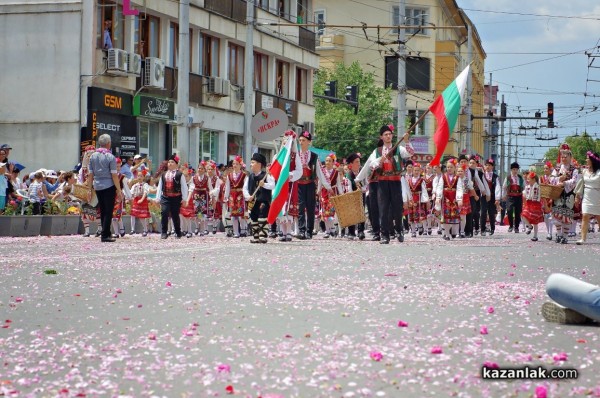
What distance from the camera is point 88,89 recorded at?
1373 inches

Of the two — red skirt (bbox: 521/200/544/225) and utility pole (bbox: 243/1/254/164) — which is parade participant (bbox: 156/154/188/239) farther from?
utility pole (bbox: 243/1/254/164)

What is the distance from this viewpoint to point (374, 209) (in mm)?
23641

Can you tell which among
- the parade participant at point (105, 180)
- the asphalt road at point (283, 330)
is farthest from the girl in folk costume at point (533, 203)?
the asphalt road at point (283, 330)

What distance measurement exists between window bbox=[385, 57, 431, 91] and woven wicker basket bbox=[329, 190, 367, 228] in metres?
58.2

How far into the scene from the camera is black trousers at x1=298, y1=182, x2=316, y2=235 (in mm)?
23344

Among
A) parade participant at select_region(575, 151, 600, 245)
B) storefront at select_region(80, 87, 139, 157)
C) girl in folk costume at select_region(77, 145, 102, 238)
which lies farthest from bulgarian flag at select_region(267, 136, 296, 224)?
storefront at select_region(80, 87, 139, 157)

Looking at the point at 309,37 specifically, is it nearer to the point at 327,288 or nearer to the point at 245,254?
the point at 245,254

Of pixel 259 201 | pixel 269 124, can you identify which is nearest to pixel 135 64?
pixel 269 124

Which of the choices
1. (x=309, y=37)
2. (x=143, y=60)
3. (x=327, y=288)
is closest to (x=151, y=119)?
(x=143, y=60)

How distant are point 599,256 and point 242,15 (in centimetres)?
3202

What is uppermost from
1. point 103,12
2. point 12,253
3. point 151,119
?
point 103,12

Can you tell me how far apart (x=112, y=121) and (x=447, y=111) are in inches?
694

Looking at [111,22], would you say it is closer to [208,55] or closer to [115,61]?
[115,61]

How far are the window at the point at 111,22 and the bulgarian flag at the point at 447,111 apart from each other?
16.4 m
